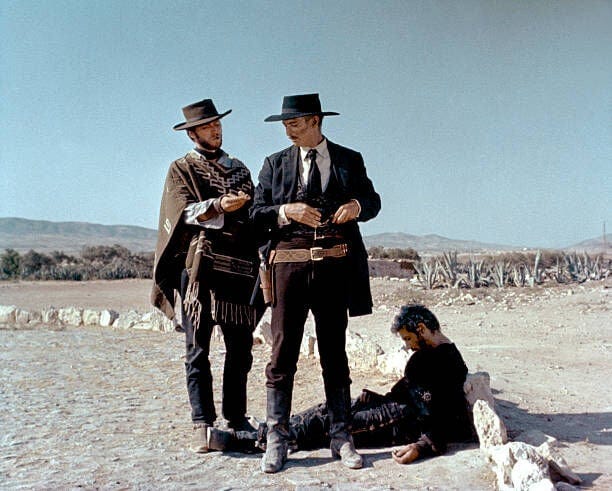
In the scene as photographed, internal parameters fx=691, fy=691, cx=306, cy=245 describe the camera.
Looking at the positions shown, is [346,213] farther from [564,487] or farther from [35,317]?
[35,317]

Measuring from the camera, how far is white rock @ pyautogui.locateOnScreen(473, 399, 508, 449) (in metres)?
3.83

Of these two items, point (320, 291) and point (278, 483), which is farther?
point (320, 291)

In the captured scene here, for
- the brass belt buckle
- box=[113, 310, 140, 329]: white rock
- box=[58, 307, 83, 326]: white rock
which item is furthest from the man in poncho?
box=[58, 307, 83, 326]: white rock

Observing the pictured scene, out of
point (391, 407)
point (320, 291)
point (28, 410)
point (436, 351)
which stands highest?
point (320, 291)

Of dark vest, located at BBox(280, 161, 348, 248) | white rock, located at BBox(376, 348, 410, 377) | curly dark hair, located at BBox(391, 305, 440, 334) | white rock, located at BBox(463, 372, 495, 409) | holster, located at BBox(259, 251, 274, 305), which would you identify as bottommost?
white rock, located at BBox(376, 348, 410, 377)

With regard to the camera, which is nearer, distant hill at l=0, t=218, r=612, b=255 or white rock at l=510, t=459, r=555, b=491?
white rock at l=510, t=459, r=555, b=491

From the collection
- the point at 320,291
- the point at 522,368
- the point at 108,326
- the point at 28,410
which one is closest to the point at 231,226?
the point at 320,291

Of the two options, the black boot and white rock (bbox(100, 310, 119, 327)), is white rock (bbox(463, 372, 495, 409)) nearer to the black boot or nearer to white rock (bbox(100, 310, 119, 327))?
the black boot

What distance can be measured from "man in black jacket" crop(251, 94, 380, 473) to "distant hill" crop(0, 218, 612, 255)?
246 feet

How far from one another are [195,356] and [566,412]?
2.77 meters

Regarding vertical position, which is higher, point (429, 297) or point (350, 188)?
point (350, 188)

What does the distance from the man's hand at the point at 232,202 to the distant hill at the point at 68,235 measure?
7529 cm

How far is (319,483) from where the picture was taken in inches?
141

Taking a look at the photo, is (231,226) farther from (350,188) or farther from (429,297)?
(429,297)
